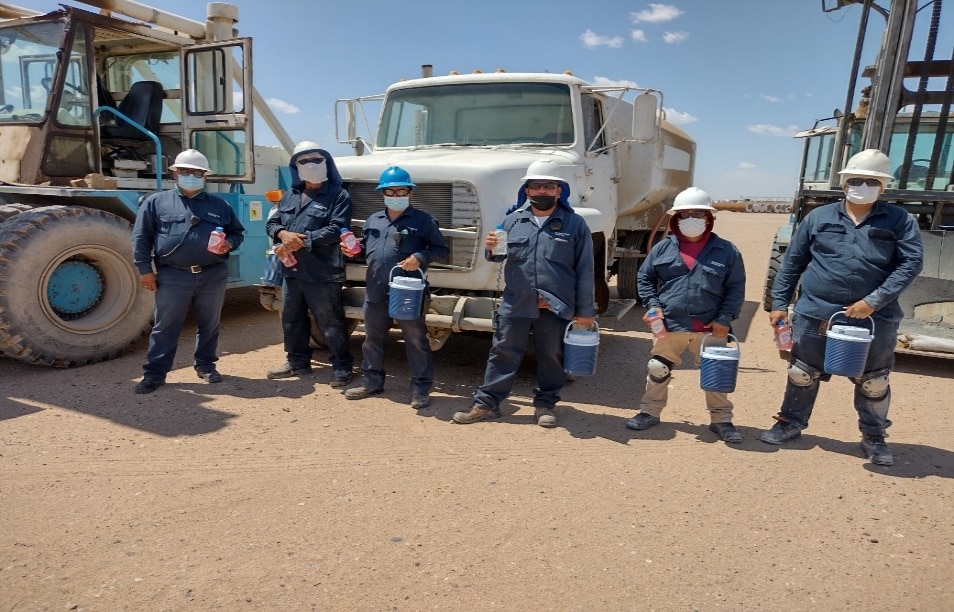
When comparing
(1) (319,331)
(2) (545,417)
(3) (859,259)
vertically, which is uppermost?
(3) (859,259)

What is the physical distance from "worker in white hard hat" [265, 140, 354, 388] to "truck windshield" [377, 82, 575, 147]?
4.48 ft

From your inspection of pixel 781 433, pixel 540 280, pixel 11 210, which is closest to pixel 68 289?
pixel 11 210

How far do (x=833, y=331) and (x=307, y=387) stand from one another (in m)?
3.86

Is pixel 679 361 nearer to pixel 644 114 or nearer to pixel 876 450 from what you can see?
pixel 876 450

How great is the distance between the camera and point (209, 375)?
568cm

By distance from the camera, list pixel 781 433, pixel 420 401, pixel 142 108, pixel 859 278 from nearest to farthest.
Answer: pixel 859 278 < pixel 781 433 < pixel 420 401 < pixel 142 108

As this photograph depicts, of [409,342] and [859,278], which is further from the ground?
[859,278]

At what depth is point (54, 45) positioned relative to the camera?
6270mm

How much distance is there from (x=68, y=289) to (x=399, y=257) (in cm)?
314

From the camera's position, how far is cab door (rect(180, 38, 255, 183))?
23.1 ft

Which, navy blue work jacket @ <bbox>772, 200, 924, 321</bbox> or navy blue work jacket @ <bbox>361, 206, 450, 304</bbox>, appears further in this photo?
navy blue work jacket @ <bbox>361, 206, 450, 304</bbox>

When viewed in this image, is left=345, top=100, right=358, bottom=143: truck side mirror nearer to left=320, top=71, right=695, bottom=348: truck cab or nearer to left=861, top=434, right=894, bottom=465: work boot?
left=320, top=71, right=695, bottom=348: truck cab

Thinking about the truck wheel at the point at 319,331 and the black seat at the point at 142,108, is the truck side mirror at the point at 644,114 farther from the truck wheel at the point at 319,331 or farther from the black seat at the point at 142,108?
the black seat at the point at 142,108

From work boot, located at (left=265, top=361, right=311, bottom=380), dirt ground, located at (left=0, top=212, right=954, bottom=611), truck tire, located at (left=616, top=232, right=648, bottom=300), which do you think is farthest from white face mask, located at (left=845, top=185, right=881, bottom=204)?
truck tire, located at (left=616, top=232, right=648, bottom=300)
